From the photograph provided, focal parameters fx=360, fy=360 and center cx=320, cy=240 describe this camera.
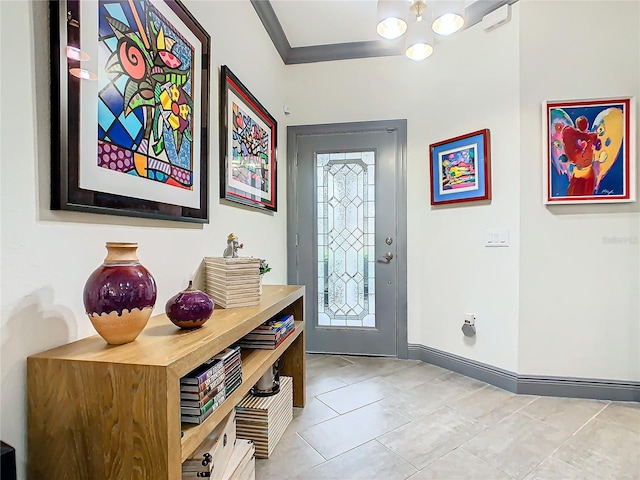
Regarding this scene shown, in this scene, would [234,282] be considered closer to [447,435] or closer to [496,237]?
[447,435]

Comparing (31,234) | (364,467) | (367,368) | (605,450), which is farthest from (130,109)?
(605,450)

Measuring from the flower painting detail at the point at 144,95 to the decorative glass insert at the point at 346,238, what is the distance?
1.81 meters

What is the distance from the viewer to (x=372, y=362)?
309cm

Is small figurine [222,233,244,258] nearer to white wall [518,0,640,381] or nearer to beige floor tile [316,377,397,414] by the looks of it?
beige floor tile [316,377,397,414]

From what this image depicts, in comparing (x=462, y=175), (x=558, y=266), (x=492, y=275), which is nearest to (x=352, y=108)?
(x=462, y=175)

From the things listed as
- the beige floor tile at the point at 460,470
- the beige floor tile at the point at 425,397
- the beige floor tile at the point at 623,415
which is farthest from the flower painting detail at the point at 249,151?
the beige floor tile at the point at 623,415

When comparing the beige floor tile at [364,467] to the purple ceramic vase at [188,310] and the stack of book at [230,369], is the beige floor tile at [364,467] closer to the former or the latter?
the stack of book at [230,369]

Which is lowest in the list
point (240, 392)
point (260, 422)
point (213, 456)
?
point (260, 422)

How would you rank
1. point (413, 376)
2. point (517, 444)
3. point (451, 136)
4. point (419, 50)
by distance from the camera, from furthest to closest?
point (451, 136)
point (413, 376)
point (419, 50)
point (517, 444)

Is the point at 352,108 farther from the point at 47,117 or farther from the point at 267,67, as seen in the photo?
the point at 47,117

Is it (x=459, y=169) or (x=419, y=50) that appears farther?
(x=459, y=169)

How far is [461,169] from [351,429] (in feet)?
6.66

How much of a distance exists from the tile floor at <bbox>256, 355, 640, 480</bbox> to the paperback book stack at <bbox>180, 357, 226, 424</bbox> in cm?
71

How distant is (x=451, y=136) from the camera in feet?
9.58
